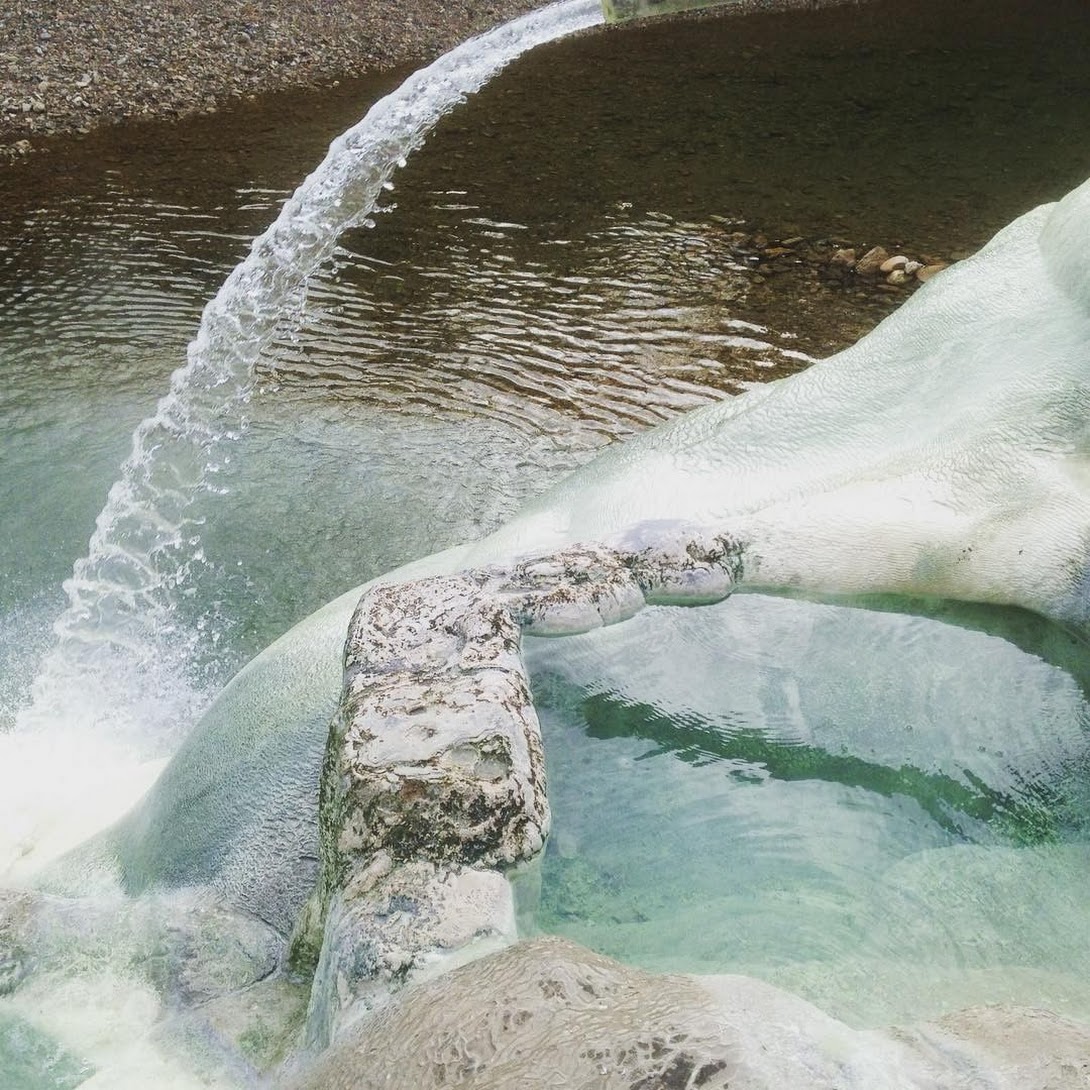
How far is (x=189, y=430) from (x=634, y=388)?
1689 mm

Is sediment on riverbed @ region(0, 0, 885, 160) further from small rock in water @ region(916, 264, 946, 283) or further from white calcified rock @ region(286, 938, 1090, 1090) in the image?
white calcified rock @ region(286, 938, 1090, 1090)

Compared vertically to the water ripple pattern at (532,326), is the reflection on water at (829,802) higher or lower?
higher

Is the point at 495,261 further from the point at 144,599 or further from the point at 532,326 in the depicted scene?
the point at 144,599

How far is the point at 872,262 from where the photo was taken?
19.2 feet

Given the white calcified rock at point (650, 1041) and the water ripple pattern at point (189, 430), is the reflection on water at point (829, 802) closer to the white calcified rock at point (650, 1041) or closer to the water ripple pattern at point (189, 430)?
the white calcified rock at point (650, 1041)

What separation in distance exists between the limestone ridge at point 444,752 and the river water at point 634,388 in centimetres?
10

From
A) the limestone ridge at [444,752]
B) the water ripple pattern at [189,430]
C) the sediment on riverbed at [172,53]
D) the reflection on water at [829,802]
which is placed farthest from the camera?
the sediment on riverbed at [172,53]

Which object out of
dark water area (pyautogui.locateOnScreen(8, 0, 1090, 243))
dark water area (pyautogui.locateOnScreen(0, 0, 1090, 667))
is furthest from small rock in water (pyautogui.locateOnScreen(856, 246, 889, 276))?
dark water area (pyautogui.locateOnScreen(8, 0, 1090, 243))

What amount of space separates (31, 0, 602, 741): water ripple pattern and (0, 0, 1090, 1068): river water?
0.07 metres

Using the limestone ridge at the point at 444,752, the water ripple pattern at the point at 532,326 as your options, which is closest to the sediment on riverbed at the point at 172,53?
the water ripple pattern at the point at 532,326

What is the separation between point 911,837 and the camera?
1.64 meters

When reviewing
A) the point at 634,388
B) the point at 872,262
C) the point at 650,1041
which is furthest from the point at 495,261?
the point at 650,1041

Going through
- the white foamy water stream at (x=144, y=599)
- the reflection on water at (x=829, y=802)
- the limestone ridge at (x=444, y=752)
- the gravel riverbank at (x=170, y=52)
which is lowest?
the white foamy water stream at (x=144, y=599)

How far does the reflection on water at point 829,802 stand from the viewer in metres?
1.51
